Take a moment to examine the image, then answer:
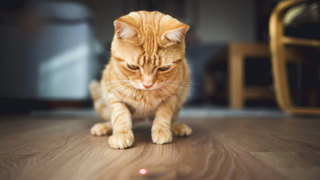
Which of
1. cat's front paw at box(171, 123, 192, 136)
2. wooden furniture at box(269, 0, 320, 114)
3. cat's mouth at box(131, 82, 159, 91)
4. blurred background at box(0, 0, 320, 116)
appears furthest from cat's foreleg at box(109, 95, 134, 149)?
wooden furniture at box(269, 0, 320, 114)

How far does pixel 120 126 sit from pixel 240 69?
1971 millimetres

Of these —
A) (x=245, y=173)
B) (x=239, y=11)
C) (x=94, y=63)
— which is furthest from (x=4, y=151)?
(x=239, y=11)

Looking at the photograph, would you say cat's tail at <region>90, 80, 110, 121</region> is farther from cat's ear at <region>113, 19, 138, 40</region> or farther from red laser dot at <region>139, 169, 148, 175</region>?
red laser dot at <region>139, 169, 148, 175</region>

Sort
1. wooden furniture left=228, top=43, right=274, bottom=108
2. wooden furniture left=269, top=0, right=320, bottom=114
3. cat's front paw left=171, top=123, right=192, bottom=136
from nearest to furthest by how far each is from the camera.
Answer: cat's front paw left=171, top=123, right=192, bottom=136 → wooden furniture left=269, top=0, right=320, bottom=114 → wooden furniture left=228, top=43, right=274, bottom=108

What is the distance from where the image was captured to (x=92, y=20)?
2.67 metres

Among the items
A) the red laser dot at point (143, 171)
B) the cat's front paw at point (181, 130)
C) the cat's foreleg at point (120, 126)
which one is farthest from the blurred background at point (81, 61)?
the red laser dot at point (143, 171)

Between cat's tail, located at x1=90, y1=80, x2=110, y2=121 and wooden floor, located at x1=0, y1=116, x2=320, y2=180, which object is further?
cat's tail, located at x1=90, y1=80, x2=110, y2=121

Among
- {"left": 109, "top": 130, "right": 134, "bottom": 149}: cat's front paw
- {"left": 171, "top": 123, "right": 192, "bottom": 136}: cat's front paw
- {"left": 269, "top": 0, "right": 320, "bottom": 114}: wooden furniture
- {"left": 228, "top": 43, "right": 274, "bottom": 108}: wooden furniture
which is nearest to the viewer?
{"left": 109, "top": 130, "right": 134, "bottom": 149}: cat's front paw

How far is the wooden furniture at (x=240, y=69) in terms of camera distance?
2398mm

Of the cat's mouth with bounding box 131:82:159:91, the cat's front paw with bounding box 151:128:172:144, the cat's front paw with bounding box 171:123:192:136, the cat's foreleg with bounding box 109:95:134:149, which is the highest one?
the cat's mouth with bounding box 131:82:159:91

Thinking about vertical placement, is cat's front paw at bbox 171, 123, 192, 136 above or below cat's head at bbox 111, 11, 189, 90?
below

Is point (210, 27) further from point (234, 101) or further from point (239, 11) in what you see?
point (234, 101)

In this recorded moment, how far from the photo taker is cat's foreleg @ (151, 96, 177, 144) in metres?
0.79

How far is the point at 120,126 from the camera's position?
80 centimetres
